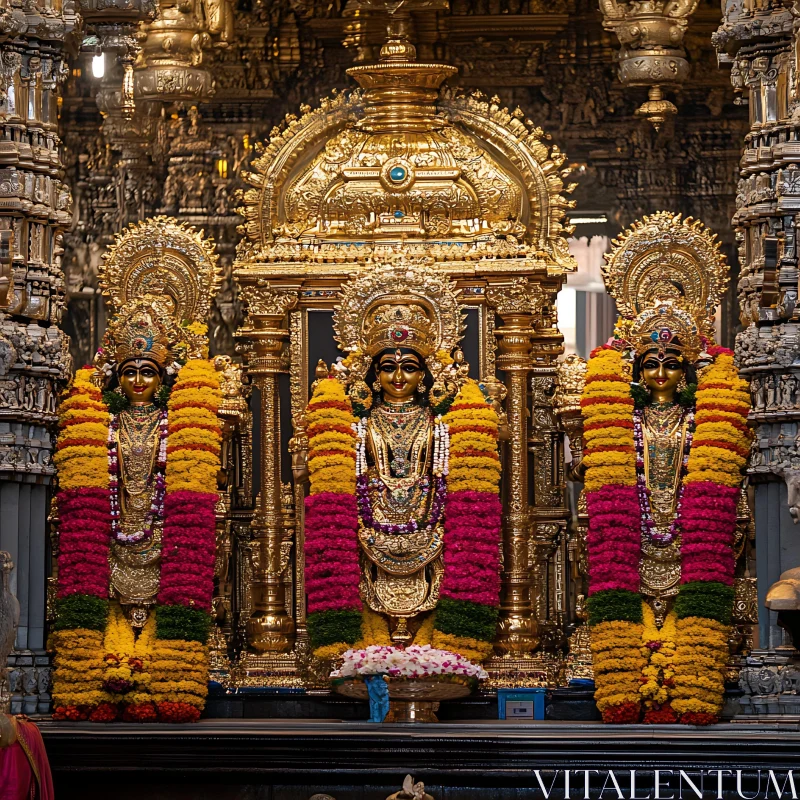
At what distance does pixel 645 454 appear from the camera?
66.0 feet

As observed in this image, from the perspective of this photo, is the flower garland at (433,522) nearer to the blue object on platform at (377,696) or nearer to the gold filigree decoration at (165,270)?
the blue object on platform at (377,696)

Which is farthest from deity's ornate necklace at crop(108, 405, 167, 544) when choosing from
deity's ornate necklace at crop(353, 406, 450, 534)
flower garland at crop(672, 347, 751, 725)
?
flower garland at crop(672, 347, 751, 725)

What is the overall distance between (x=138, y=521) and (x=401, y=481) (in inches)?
81.5

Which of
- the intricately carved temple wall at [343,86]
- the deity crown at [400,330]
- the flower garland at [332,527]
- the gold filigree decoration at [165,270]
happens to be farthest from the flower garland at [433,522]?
the intricately carved temple wall at [343,86]

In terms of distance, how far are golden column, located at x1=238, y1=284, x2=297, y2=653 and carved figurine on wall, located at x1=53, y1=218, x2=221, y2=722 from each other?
625 mm

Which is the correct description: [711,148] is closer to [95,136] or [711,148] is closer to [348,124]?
[348,124]

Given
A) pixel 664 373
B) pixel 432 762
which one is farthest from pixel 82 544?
pixel 664 373

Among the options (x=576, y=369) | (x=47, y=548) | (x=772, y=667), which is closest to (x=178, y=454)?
(x=47, y=548)

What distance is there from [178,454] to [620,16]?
4969 mm

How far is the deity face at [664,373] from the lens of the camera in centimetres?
2014

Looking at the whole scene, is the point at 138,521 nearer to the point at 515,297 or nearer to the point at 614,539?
the point at 515,297

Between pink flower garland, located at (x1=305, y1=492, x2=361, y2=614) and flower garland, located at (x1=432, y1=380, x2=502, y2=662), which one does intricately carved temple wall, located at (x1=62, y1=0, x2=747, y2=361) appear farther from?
flower garland, located at (x1=432, y1=380, x2=502, y2=662)

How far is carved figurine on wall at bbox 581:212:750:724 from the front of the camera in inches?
762

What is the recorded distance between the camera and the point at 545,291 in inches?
837
